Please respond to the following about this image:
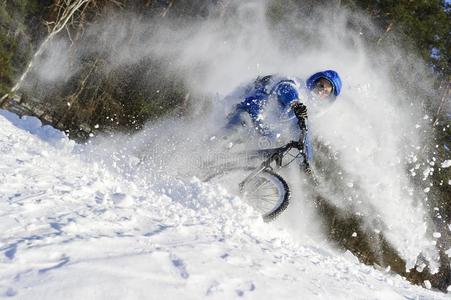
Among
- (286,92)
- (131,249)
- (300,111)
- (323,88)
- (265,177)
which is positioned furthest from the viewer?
(323,88)

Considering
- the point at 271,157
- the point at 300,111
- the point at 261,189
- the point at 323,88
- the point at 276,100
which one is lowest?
the point at 261,189

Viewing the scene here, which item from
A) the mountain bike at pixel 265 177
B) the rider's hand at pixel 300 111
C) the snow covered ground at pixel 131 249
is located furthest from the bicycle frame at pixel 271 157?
the snow covered ground at pixel 131 249

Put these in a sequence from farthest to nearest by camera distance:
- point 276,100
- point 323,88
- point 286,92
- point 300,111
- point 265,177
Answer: point 323,88
point 276,100
point 286,92
point 265,177
point 300,111

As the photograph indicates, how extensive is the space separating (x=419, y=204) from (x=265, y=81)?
780 centimetres

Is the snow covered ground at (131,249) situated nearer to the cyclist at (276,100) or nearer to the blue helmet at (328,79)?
the cyclist at (276,100)

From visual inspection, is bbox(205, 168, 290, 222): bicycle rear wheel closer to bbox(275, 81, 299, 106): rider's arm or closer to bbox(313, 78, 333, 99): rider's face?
bbox(275, 81, 299, 106): rider's arm

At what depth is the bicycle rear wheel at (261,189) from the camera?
6.62m

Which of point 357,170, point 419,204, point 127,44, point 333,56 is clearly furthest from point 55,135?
point 127,44

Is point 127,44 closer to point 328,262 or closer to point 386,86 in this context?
point 386,86

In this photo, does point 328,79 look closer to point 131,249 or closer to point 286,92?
point 286,92

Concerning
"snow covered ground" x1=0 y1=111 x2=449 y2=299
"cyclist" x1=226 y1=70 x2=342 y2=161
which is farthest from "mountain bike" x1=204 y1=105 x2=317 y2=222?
"snow covered ground" x1=0 y1=111 x2=449 y2=299

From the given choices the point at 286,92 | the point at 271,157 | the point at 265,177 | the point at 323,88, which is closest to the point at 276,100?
the point at 286,92

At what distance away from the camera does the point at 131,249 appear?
126 inches

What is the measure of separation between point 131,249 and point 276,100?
481 centimetres
